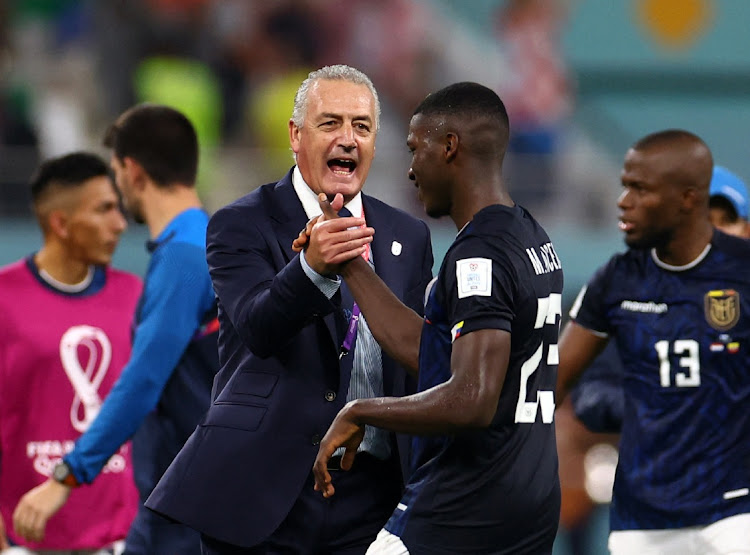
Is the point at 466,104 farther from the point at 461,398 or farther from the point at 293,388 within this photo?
the point at 293,388

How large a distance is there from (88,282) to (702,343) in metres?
2.72

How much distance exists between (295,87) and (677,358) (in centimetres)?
768

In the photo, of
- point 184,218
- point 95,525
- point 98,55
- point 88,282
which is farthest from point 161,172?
point 98,55

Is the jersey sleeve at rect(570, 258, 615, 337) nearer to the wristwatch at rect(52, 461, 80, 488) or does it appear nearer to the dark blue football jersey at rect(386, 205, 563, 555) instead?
the dark blue football jersey at rect(386, 205, 563, 555)

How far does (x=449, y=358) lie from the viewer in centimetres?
378

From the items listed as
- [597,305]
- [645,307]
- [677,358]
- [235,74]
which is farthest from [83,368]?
[235,74]

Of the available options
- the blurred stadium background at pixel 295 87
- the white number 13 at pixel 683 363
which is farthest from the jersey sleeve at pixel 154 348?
the blurred stadium background at pixel 295 87

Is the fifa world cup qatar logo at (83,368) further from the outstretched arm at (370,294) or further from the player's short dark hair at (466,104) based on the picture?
the player's short dark hair at (466,104)

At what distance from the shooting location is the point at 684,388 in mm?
5188

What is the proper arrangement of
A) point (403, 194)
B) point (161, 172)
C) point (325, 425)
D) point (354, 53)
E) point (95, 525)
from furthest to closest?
point (354, 53)
point (403, 194)
point (95, 525)
point (161, 172)
point (325, 425)

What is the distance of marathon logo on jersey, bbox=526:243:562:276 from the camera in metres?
3.77

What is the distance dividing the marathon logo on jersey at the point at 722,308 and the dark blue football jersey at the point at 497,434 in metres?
1.52

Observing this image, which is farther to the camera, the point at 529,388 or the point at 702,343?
the point at 702,343

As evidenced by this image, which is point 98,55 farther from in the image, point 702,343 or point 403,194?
point 702,343
